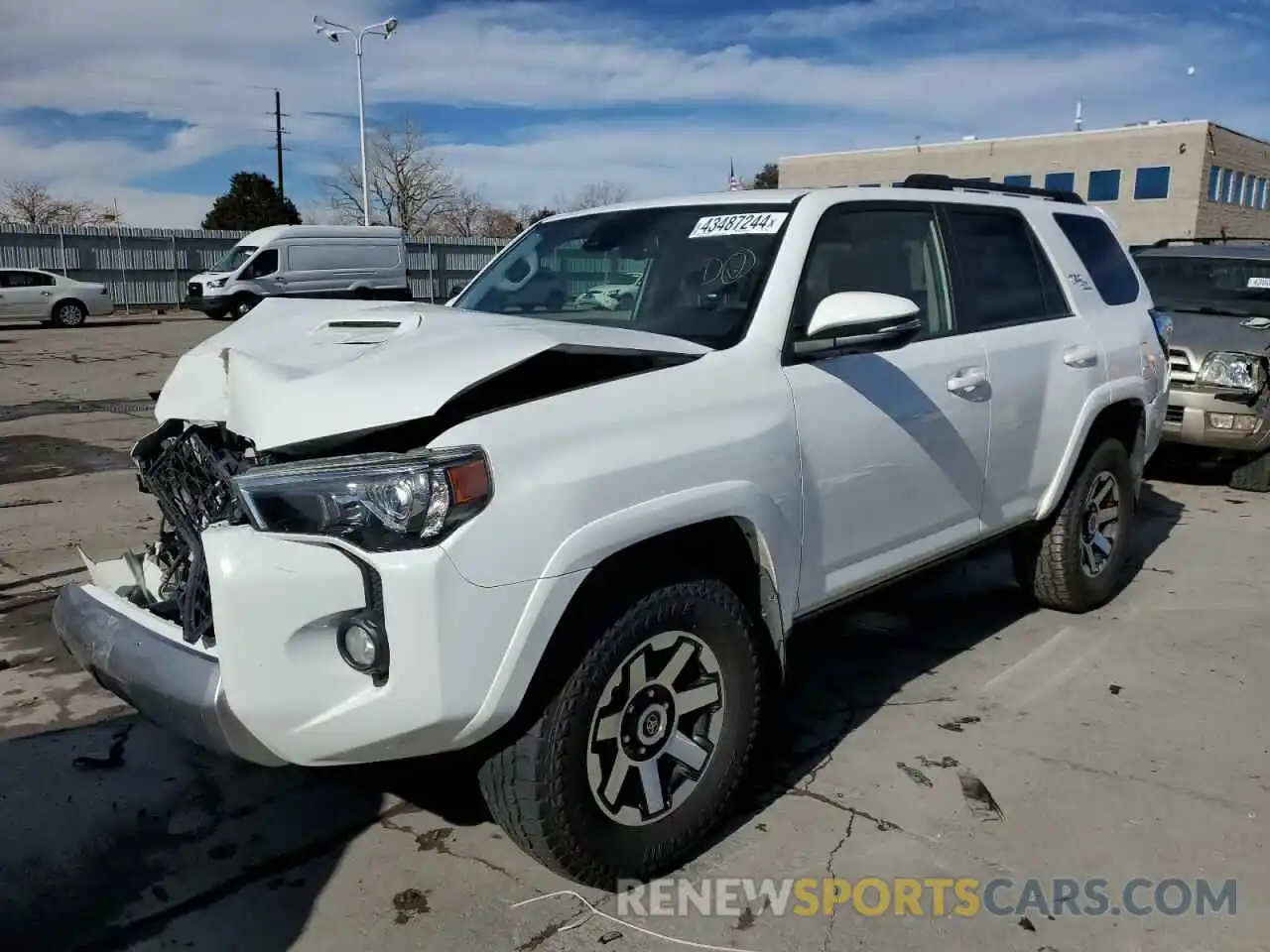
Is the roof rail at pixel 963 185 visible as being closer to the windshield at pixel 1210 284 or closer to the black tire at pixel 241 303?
the windshield at pixel 1210 284

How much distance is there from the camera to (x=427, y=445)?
7.95 ft

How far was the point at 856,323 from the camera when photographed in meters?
3.09

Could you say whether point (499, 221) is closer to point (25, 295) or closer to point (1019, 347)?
point (25, 295)

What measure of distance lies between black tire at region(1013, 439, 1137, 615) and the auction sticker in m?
2.06

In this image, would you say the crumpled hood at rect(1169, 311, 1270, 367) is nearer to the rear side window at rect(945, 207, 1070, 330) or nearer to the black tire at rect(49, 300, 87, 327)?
the rear side window at rect(945, 207, 1070, 330)

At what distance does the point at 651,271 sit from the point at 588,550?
1488 mm

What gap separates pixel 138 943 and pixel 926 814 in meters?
2.23

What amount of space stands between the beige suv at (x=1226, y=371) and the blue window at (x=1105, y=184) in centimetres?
4365

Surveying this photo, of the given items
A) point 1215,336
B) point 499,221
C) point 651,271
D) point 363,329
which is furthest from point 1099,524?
point 499,221

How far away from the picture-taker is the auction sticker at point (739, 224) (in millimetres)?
3500

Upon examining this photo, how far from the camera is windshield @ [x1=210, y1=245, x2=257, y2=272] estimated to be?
27105mm

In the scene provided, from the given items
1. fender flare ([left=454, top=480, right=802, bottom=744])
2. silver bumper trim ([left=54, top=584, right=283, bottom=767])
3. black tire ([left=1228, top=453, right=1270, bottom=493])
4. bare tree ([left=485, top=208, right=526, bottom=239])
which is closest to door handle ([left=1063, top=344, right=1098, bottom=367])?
fender flare ([left=454, top=480, right=802, bottom=744])

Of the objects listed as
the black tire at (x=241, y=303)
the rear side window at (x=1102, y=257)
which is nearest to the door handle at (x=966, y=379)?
the rear side window at (x=1102, y=257)

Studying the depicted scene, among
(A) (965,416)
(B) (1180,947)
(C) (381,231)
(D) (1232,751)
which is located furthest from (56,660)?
(C) (381,231)
